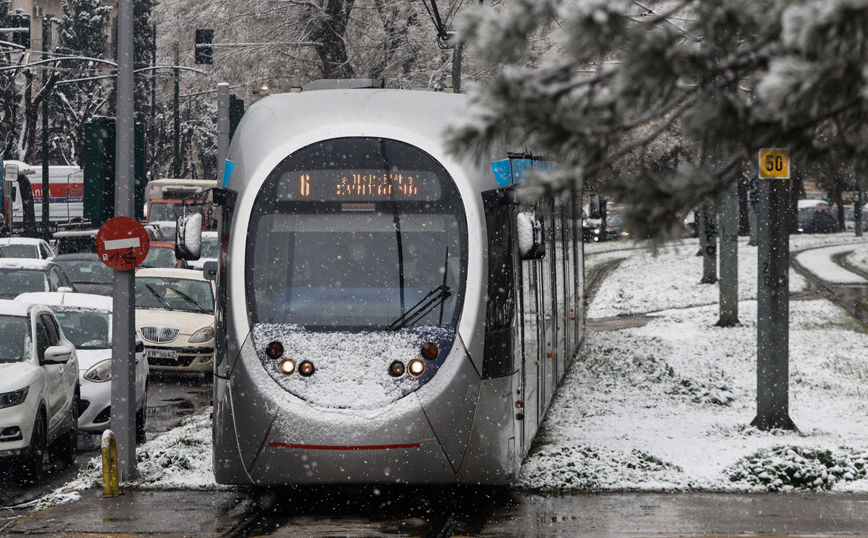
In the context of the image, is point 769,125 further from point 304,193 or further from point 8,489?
point 8,489

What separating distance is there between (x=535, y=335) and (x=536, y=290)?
0.39 meters

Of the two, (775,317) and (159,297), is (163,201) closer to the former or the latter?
(159,297)

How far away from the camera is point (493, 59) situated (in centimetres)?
357

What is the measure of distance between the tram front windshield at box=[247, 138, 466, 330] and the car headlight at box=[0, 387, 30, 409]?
9.13ft

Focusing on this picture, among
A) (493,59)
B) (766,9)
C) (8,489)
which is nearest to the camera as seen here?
(766,9)

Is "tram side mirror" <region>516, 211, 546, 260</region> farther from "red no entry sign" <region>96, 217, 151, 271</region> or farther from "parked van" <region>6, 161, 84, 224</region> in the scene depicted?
"parked van" <region>6, 161, 84, 224</region>

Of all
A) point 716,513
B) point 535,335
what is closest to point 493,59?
point 716,513

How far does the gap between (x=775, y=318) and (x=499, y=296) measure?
4.00 metres

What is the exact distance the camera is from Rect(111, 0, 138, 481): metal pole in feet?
32.1

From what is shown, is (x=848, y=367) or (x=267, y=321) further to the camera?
(x=848, y=367)

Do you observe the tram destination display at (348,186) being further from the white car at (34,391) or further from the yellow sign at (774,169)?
the yellow sign at (774,169)

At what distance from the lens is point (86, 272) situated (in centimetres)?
2127

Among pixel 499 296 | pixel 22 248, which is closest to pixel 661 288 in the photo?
pixel 22 248

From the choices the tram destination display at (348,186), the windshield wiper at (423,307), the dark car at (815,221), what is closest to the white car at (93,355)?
the tram destination display at (348,186)
